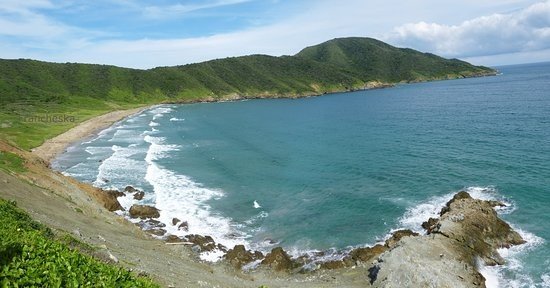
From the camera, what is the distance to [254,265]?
3569 cm

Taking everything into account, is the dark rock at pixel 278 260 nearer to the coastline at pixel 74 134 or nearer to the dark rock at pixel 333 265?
the dark rock at pixel 333 265

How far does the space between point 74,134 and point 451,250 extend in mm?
94421

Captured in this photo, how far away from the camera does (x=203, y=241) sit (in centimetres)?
3931

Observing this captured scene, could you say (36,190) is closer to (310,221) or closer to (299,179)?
(310,221)

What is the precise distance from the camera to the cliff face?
1090 inches

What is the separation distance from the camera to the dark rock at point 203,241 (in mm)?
38375

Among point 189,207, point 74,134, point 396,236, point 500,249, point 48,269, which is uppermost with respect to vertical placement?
point 48,269

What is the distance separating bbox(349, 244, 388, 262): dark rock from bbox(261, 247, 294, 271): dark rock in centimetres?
546

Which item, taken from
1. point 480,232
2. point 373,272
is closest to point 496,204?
point 480,232

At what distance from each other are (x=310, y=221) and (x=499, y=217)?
18.9 m

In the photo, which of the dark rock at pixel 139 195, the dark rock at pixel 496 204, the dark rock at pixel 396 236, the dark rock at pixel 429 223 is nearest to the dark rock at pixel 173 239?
the dark rock at pixel 139 195

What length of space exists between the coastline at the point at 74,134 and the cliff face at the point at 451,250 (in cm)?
6435

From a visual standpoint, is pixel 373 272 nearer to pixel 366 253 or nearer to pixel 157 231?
pixel 366 253

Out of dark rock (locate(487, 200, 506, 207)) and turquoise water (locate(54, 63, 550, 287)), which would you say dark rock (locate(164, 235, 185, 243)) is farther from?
dark rock (locate(487, 200, 506, 207))
